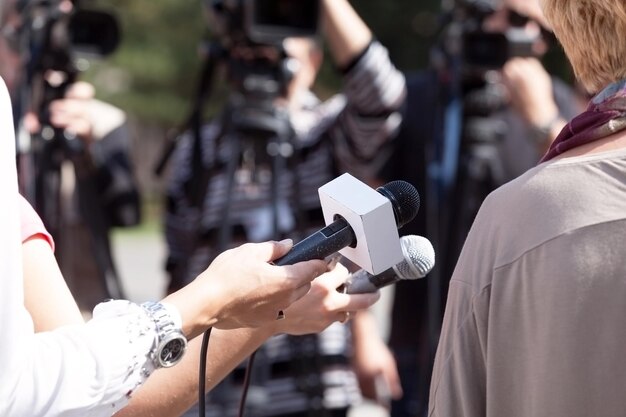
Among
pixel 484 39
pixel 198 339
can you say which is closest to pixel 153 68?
pixel 484 39

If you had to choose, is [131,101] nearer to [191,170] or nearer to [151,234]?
[151,234]

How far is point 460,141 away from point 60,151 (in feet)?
3.71

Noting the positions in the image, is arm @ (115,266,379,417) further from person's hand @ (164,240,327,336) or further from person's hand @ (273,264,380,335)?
person's hand @ (164,240,327,336)

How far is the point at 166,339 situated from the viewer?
1.33 meters

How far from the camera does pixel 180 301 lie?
1.37m

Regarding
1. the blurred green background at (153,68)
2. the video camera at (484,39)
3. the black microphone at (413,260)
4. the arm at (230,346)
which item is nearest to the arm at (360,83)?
the video camera at (484,39)

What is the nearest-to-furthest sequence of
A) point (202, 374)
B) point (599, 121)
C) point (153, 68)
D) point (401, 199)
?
point (599, 121), point (401, 199), point (202, 374), point (153, 68)

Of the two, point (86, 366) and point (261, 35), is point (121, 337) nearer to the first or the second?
point (86, 366)

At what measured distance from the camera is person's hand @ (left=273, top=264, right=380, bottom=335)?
1615 mm

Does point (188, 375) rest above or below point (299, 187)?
above

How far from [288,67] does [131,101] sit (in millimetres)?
12567

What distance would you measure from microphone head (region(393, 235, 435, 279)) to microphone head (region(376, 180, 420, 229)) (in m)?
0.07

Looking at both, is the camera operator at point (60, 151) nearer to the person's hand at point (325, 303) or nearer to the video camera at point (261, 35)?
the video camera at point (261, 35)

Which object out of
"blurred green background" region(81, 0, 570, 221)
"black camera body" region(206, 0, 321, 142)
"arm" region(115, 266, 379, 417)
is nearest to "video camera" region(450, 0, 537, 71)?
"black camera body" region(206, 0, 321, 142)
